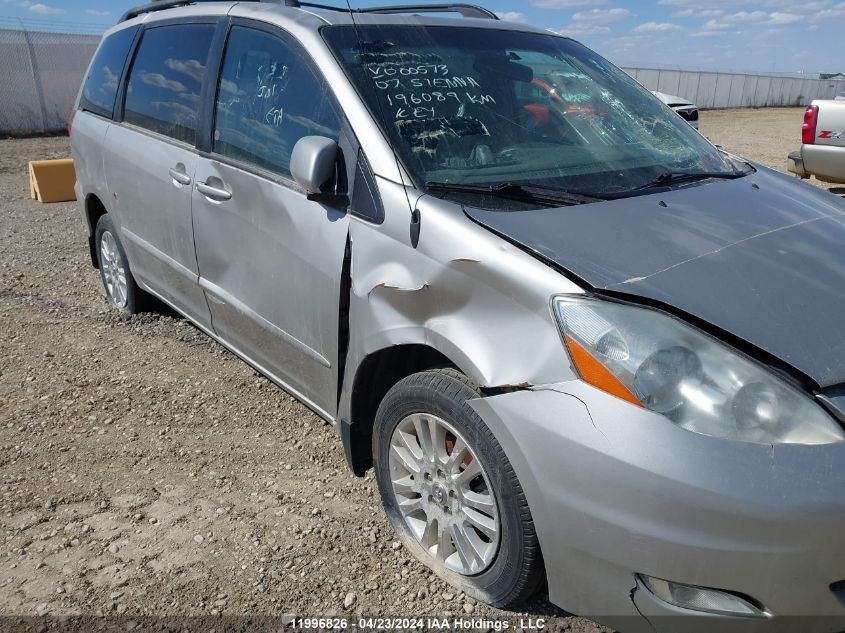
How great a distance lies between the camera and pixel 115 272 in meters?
4.80

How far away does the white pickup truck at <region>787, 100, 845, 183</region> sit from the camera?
851 cm

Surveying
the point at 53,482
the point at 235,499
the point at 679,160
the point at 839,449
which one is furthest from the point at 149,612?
the point at 679,160

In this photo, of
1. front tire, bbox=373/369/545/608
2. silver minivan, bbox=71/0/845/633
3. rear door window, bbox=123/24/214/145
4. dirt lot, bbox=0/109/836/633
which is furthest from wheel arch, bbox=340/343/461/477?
rear door window, bbox=123/24/214/145

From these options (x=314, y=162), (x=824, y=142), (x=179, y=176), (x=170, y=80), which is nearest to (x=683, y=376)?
(x=314, y=162)

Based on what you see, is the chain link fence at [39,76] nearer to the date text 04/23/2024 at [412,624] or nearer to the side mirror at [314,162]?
the side mirror at [314,162]

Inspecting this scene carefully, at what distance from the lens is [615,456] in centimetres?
174

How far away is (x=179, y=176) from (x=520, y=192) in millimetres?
1827

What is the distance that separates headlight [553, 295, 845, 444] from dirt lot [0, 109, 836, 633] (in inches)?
36.0

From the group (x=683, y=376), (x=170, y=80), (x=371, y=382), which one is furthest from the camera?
(x=170, y=80)

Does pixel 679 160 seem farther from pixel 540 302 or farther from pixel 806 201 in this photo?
pixel 540 302

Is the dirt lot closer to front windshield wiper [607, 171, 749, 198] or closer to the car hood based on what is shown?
the car hood

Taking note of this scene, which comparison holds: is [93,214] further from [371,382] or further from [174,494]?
[371,382]

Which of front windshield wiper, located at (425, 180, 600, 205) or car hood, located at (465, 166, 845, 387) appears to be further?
front windshield wiper, located at (425, 180, 600, 205)

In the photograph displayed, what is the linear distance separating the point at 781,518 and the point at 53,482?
2.76m
